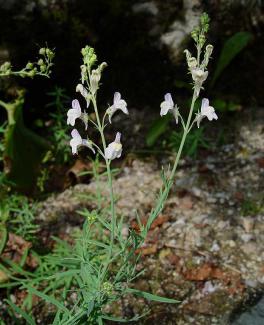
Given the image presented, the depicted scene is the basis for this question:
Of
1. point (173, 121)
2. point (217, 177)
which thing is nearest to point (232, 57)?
point (173, 121)

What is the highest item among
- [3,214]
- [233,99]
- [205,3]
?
[205,3]

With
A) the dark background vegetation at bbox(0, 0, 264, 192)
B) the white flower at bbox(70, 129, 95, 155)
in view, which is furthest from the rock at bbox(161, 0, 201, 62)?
the white flower at bbox(70, 129, 95, 155)

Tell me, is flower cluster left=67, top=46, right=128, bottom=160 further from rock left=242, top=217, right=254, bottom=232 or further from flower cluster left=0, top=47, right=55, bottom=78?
rock left=242, top=217, right=254, bottom=232

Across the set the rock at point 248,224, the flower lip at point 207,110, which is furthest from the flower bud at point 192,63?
the rock at point 248,224

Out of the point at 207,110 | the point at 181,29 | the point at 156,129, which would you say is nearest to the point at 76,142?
the point at 207,110

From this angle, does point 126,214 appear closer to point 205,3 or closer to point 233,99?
point 233,99
